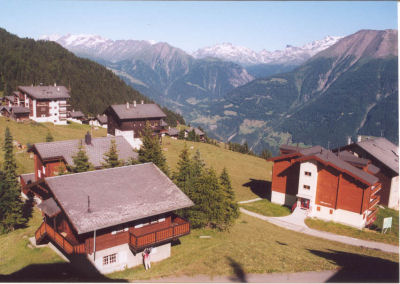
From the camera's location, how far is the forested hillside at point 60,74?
136500 mm

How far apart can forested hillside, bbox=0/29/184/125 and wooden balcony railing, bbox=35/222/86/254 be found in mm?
112569

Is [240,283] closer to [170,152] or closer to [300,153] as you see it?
[300,153]

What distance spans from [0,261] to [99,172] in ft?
31.6

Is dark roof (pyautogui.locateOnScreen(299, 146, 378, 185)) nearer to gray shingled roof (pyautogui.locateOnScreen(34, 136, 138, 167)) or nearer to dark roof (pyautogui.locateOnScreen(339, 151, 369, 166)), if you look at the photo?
dark roof (pyautogui.locateOnScreen(339, 151, 369, 166))

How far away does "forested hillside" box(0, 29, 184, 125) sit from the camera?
13650cm

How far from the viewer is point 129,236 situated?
23.8 metres

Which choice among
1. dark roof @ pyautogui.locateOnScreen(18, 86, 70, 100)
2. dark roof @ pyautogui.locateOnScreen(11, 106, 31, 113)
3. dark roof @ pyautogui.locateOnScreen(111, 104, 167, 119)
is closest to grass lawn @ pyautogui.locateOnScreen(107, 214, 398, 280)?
dark roof @ pyautogui.locateOnScreen(111, 104, 167, 119)

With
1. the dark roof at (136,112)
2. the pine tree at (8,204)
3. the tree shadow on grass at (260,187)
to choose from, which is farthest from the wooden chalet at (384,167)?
the pine tree at (8,204)

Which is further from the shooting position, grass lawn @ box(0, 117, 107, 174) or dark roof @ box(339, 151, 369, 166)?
grass lawn @ box(0, 117, 107, 174)

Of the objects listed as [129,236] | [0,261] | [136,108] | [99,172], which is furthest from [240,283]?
[136,108]

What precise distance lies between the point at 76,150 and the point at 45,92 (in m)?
65.6

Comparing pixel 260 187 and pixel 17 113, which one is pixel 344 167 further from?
pixel 17 113

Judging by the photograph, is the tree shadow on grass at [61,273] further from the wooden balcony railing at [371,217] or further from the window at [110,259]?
the wooden balcony railing at [371,217]

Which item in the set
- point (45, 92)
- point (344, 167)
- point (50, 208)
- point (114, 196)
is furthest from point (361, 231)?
point (45, 92)
